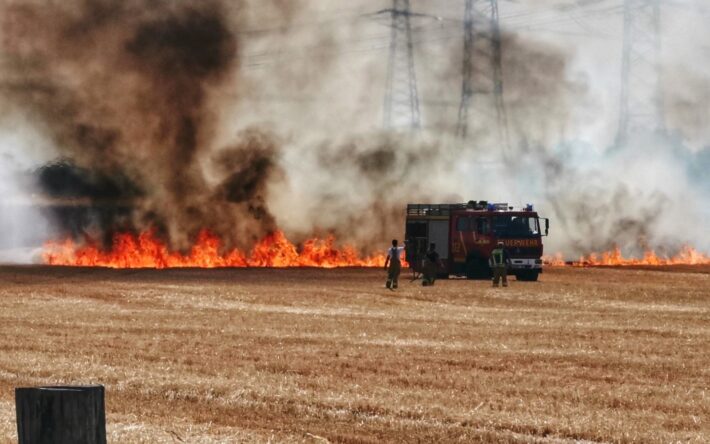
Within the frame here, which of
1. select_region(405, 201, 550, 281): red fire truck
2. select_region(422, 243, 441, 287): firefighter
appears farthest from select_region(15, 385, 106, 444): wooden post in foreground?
select_region(405, 201, 550, 281): red fire truck

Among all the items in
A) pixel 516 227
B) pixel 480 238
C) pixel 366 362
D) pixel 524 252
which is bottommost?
pixel 366 362

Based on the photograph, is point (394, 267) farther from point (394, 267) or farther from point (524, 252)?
point (524, 252)

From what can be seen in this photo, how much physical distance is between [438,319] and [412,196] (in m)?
45.0

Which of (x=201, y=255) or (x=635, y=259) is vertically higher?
(x=635, y=259)

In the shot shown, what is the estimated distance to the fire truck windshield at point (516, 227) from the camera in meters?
50.9

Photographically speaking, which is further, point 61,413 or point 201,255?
point 201,255

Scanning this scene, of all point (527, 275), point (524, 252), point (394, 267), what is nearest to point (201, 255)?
point (524, 252)

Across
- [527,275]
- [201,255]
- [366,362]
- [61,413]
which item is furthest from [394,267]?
[61,413]

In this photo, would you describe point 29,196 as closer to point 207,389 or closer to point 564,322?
point 564,322

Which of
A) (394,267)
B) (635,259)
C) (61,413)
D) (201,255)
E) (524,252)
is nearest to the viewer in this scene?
(61,413)

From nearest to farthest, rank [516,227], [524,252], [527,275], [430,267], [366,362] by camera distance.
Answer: [366,362] → [430,267] → [527,275] → [524,252] → [516,227]

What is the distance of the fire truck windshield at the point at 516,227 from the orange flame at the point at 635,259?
17.4 m

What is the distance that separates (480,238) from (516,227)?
151 centimetres

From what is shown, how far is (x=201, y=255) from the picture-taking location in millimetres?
60406
